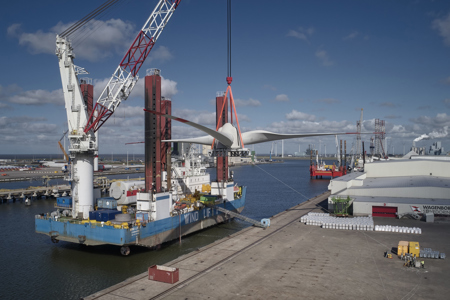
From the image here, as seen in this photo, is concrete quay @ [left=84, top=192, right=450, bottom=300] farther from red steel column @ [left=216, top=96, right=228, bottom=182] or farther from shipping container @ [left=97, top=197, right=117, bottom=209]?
red steel column @ [left=216, top=96, right=228, bottom=182]

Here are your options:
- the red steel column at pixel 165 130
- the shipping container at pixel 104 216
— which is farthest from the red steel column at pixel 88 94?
the shipping container at pixel 104 216

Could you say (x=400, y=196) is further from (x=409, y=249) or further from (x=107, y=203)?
(x=107, y=203)

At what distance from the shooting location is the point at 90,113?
4528 centimetres

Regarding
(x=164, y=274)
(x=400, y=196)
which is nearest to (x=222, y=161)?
(x=400, y=196)

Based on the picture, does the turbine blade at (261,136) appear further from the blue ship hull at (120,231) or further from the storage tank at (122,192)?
the storage tank at (122,192)

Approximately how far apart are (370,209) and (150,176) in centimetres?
3064

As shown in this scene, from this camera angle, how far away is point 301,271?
84.7 ft

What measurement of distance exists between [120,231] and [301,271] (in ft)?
63.9

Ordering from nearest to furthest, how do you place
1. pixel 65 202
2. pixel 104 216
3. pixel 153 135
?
1. pixel 104 216
2. pixel 153 135
3. pixel 65 202

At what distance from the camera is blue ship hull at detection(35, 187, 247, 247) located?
36031 millimetres

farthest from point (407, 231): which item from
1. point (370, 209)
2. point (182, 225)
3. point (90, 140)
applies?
point (90, 140)

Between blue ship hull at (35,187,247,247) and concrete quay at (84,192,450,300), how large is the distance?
29.6 feet

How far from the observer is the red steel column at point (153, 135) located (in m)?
41.6

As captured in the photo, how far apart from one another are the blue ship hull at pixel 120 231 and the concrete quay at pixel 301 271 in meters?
9.01
